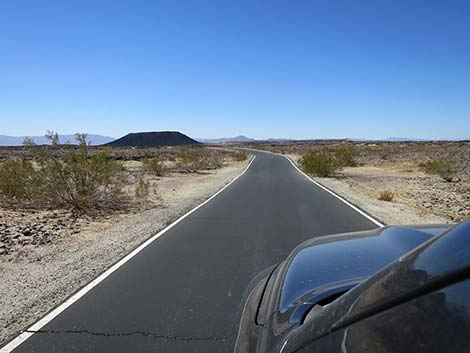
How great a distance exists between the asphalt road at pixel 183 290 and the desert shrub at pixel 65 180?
17.2 feet

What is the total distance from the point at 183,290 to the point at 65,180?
11.1 meters

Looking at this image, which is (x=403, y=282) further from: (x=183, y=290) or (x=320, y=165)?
(x=320, y=165)

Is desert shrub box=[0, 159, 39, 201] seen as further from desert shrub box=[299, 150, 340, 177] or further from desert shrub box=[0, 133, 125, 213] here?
desert shrub box=[299, 150, 340, 177]

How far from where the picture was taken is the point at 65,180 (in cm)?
1575

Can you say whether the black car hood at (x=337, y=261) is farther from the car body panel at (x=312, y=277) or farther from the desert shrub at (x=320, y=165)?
the desert shrub at (x=320, y=165)

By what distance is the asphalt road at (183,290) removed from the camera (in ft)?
14.8

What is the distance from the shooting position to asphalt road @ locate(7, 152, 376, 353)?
450cm

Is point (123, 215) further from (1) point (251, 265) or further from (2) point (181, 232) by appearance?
(1) point (251, 265)

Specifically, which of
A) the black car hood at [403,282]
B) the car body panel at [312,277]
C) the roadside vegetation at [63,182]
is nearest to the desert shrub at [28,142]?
the roadside vegetation at [63,182]

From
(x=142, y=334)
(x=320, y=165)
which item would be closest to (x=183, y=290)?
(x=142, y=334)

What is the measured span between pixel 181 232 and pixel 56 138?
8459mm

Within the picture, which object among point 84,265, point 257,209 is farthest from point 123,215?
point 84,265

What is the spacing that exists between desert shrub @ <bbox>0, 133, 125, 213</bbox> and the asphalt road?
523cm

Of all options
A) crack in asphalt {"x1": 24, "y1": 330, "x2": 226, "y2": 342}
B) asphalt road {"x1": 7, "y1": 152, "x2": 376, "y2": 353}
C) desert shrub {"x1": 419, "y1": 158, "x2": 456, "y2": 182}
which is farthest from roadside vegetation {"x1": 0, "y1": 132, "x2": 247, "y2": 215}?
desert shrub {"x1": 419, "y1": 158, "x2": 456, "y2": 182}
